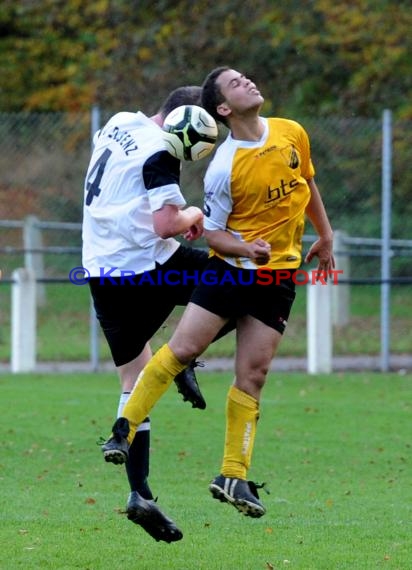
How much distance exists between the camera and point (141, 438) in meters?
7.07

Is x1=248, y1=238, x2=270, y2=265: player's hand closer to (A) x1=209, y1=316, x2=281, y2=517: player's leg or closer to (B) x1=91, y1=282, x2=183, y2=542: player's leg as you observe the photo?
(A) x1=209, y1=316, x2=281, y2=517: player's leg

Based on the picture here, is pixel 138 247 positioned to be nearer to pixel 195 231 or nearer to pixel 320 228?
pixel 195 231

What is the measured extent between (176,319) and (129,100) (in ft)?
17.4

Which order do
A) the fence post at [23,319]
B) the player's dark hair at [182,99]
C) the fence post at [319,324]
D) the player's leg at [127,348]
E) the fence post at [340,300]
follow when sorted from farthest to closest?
the fence post at [340,300] → the fence post at [23,319] → the fence post at [319,324] → the player's leg at [127,348] → the player's dark hair at [182,99]

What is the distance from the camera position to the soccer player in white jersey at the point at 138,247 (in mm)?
6621

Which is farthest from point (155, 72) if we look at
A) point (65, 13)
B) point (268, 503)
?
point (268, 503)

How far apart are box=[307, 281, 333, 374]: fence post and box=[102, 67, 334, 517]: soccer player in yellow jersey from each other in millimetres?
7722

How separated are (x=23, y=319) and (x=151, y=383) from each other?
839 cm

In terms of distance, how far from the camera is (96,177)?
6844mm

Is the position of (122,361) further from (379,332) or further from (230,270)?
(379,332)

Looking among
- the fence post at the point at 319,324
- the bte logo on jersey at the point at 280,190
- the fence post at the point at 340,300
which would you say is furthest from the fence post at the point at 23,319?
the bte logo on jersey at the point at 280,190

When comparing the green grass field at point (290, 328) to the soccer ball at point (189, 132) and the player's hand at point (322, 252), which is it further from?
the soccer ball at point (189, 132)

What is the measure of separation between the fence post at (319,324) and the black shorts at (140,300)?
24.5ft

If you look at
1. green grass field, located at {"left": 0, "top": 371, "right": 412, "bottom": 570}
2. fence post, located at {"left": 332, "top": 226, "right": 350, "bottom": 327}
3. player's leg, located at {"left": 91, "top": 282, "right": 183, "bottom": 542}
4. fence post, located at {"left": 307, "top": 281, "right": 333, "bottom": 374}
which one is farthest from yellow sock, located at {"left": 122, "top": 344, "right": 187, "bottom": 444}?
fence post, located at {"left": 332, "top": 226, "right": 350, "bottom": 327}
